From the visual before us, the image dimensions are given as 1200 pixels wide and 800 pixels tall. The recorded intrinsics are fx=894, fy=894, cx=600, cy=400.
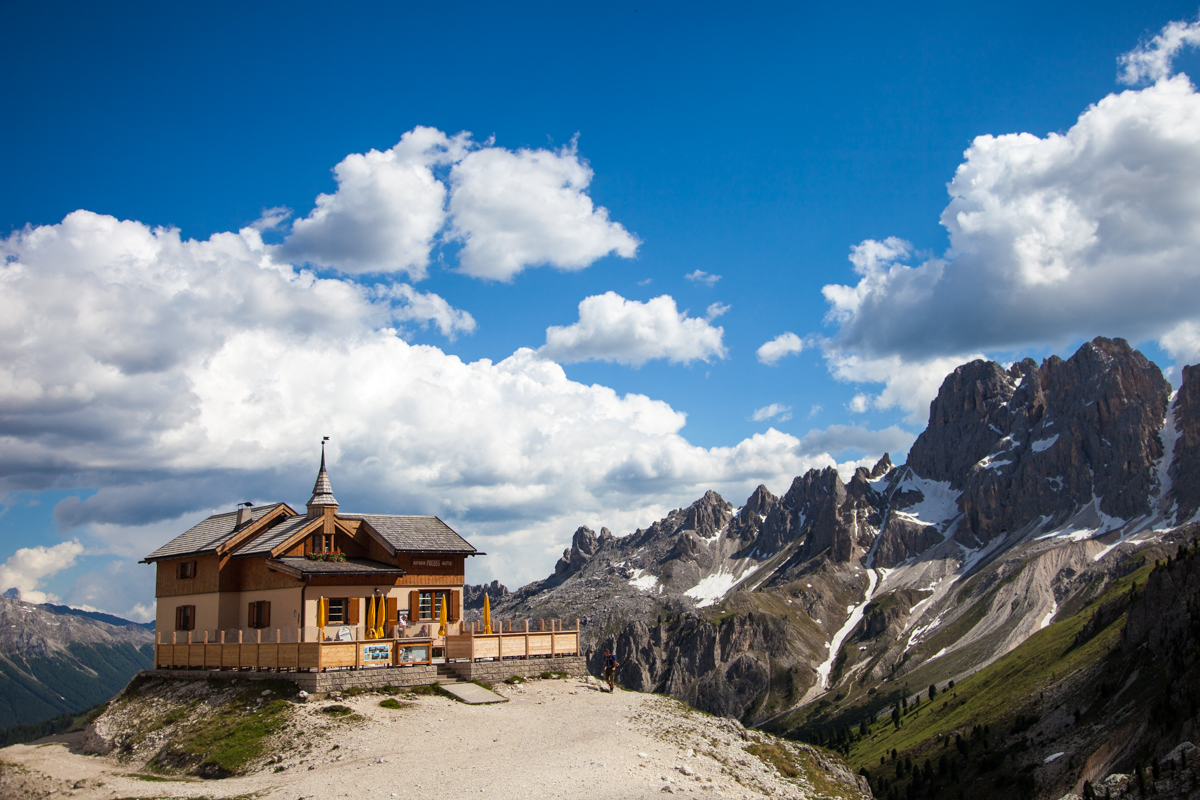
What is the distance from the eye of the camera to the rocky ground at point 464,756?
29.7 metres

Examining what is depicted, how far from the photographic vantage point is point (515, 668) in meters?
46.9

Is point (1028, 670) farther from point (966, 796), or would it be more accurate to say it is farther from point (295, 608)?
point (295, 608)

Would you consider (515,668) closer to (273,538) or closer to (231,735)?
(231,735)

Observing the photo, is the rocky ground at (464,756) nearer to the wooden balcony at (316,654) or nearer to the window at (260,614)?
the wooden balcony at (316,654)

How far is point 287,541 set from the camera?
174 feet

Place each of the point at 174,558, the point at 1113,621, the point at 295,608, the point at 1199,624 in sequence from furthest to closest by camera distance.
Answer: the point at 1113,621
the point at 1199,624
the point at 174,558
the point at 295,608

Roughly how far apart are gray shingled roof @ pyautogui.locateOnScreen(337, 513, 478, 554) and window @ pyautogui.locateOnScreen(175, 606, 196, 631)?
11.9m

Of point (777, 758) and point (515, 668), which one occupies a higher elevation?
point (515, 668)

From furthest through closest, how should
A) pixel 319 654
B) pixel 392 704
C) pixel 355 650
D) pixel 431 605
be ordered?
pixel 431 605 → pixel 355 650 → pixel 319 654 → pixel 392 704

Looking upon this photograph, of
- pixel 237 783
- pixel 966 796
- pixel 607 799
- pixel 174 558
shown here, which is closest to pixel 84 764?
pixel 237 783

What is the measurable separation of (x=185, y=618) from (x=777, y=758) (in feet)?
131

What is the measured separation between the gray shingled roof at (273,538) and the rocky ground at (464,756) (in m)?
9.59

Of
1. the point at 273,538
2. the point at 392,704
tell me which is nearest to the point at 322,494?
the point at 273,538

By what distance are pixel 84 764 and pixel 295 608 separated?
12.8 meters
